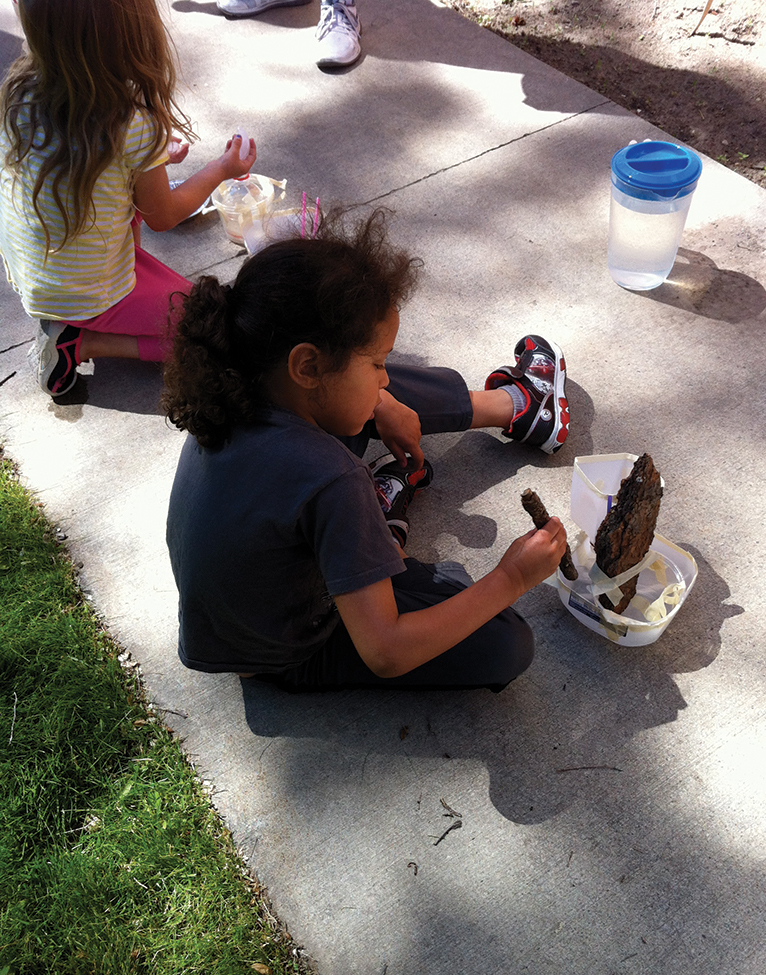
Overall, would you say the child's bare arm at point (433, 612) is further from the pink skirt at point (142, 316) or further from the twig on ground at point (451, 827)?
the pink skirt at point (142, 316)

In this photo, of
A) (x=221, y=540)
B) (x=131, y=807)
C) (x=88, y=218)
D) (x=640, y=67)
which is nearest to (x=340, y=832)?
(x=131, y=807)

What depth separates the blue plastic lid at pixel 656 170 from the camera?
255cm

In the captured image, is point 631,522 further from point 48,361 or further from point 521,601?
point 48,361

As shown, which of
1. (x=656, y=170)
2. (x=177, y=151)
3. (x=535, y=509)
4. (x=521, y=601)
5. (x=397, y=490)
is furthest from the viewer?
(x=177, y=151)

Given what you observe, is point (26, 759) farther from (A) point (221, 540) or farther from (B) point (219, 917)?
(A) point (221, 540)

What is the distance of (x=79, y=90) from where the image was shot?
7.25 feet

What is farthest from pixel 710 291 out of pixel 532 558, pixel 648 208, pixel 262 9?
pixel 262 9

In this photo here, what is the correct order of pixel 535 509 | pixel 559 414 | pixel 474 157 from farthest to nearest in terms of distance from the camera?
pixel 474 157 < pixel 559 414 < pixel 535 509

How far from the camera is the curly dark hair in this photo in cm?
148

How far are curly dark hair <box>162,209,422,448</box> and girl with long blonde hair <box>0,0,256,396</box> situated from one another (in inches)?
24.9

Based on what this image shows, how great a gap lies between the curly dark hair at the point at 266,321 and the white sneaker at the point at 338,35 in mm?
2670

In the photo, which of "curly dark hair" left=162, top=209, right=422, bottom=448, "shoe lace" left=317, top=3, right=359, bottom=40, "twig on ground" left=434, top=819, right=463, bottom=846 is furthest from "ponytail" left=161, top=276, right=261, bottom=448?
"shoe lace" left=317, top=3, right=359, bottom=40

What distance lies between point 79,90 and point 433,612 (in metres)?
1.62

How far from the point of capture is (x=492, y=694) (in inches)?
77.7
